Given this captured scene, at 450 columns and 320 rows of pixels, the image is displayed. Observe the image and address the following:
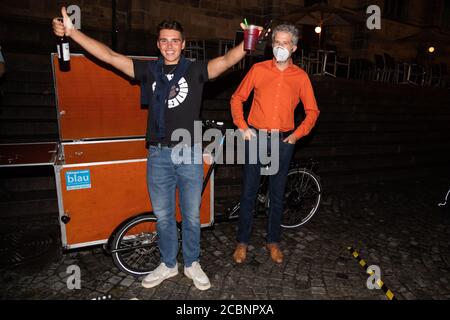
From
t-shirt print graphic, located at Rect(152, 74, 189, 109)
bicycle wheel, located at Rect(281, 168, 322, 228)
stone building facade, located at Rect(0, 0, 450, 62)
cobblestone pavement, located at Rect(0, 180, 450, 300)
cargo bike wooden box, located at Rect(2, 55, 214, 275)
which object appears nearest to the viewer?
t-shirt print graphic, located at Rect(152, 74, 189, 109)

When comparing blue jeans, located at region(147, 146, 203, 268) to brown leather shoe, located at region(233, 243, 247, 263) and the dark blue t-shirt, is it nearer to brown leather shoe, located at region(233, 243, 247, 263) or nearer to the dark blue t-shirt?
the dark blue t-shirt

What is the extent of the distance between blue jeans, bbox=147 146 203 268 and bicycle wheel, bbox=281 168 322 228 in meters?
1.79

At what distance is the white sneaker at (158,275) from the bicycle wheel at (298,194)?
6.25 ft

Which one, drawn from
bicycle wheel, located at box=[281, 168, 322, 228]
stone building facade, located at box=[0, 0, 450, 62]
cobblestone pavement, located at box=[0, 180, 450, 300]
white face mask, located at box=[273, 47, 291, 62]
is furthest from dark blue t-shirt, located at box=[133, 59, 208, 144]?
stone building facade, located at box=[0, 0, 450, 62]

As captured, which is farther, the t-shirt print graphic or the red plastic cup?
the t-shirt print graphic

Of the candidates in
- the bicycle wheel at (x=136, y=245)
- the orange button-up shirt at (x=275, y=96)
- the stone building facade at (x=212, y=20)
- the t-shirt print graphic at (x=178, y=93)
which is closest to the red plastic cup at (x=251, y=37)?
the t-shirt print graphic at (x=178, y=93)

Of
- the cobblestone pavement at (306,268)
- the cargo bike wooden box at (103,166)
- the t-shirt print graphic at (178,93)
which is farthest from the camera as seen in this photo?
the cobblestone pavement at (306,268)

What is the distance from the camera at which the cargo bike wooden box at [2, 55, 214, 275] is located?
Result: 3.07 metres

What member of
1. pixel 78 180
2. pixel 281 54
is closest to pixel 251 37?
pixel 281 54

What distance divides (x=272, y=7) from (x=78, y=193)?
1331cm

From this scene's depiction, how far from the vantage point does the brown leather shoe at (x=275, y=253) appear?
385cm

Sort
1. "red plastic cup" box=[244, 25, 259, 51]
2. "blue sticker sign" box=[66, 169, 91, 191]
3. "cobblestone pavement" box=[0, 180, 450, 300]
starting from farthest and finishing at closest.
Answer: "cobblestone pavement" box=[0, 180, 450, 300] → "blue sticker sign" box=[66, 169, 91, 191] → "red plastic cup" box=[244, 25, 259, 51]

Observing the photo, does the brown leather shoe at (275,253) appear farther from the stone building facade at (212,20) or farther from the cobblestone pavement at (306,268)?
the stone building facade at (212,20)

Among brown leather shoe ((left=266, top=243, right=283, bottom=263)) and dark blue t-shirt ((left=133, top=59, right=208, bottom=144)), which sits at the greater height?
dark blue t-shirt ((left=133, top=59, right=208, bottom=144))
